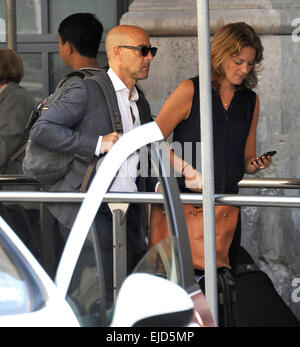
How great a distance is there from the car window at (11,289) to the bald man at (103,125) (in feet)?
5.16

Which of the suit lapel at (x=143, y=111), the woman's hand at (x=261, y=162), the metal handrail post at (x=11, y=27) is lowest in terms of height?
the woman's hand at (x=261, y=162)

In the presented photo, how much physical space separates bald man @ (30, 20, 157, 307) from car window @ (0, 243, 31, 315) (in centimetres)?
157

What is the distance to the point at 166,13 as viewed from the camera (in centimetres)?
716

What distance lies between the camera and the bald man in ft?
15.5

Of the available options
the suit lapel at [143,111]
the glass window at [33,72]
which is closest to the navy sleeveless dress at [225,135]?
the suit lapel at [143,111]

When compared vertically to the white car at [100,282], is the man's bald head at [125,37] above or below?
above

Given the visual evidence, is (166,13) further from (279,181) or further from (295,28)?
(279,181)

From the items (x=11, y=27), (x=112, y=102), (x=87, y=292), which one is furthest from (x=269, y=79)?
(x=87, y=292)

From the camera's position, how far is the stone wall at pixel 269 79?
7027 mm

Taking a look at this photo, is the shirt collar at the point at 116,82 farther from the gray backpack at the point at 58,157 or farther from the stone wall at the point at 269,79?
the stone wall at the point at 269,79

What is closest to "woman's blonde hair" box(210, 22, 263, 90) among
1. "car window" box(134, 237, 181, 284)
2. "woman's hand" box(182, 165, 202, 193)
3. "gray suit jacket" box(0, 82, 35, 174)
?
"woman's hand" box(182, 165, 202, 193)

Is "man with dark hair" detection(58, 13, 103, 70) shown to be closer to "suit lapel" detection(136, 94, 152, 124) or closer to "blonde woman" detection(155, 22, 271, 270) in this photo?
"suit lapel" detection(136, 94, 152, 124)
